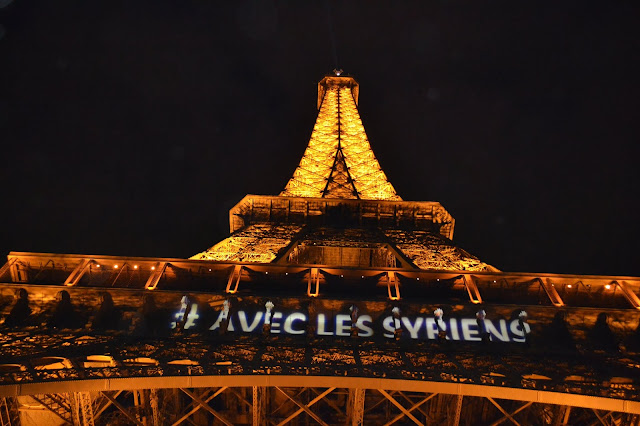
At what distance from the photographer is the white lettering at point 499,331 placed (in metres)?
13.2

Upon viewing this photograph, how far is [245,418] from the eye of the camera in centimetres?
1291

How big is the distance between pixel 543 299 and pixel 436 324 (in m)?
5.54

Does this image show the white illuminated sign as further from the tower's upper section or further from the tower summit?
the tower's upper section

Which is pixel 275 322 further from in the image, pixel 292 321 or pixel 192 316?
pixel 192 316

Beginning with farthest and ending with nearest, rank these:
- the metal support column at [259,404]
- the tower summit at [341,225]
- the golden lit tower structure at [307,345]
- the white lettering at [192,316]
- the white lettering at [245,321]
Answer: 1. the tower summit at [341,225]
2. the white lettering at [192,316]
3. the white lettering at [245,321]
4. the metal support column at [259,404]
5. the golden lit tower structure at [307,345]

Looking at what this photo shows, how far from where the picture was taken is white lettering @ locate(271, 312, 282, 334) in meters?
13.1

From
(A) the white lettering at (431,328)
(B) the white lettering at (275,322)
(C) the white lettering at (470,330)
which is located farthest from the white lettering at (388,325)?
(B) the white lettering at (275,322)

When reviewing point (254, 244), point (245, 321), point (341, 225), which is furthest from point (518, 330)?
point (341, 225)

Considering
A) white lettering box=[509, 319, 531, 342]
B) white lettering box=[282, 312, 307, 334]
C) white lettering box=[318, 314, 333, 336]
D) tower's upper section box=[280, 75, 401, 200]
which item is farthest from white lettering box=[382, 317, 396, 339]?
tower's upper section box=[280, 75, 401, 200]

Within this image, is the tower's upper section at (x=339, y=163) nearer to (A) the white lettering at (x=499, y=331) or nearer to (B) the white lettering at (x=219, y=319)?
(B) the white lettering at (x=219, y=319)

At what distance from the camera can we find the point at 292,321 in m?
13.6

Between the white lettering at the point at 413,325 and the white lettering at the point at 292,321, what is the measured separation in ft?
10.4

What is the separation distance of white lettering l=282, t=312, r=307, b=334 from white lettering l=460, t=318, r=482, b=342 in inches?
194

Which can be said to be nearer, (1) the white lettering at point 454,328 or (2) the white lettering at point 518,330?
(1) the white lettering at point 454,328
